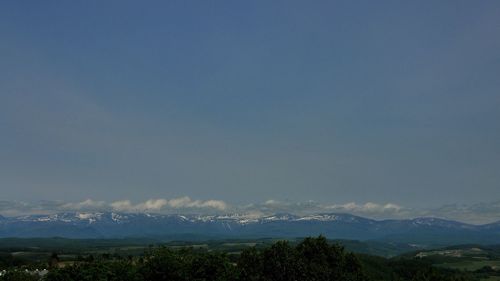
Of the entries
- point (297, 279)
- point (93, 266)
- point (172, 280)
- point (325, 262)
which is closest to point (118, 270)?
point (93, 266)

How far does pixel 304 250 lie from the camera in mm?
120750

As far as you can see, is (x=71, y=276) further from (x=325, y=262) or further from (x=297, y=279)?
(x=325, y=262)

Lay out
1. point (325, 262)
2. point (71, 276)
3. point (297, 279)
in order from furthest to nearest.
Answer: point (325, 262) < point (297, 279) < point (71, 276)

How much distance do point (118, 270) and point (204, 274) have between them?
59.2 feet

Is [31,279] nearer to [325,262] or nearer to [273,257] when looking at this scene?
[273,257]

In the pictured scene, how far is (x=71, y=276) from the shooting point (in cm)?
9656

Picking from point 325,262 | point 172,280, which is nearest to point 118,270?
point 172,280

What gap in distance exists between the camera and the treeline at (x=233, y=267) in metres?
100

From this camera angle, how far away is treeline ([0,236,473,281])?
100 m

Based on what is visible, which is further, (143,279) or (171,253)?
(171,253)

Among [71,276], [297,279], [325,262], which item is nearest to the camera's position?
[71,276]

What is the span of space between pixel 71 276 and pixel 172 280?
19808mm

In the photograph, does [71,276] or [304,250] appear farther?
[304,250]

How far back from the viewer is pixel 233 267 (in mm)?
105875
